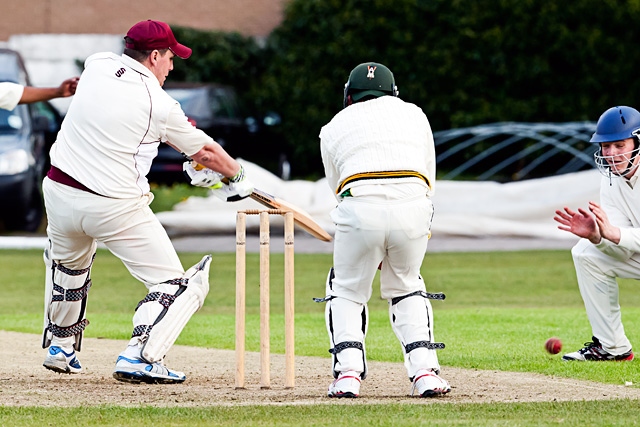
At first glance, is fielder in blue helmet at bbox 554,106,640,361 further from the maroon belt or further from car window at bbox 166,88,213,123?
car window at bbox 166,88,213,123

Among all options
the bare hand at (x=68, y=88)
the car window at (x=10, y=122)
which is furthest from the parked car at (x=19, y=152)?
the bare hand at (x=68, y=88)

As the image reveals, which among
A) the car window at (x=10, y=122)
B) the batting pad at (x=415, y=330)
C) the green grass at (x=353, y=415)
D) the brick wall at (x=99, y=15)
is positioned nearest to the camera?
the green grass at (x=353, y=415)

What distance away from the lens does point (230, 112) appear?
66.8ft

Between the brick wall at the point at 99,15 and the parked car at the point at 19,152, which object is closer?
the parked car at the point at 19,152

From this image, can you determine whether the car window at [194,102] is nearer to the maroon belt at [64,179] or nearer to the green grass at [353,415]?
the maroon belt at [64,179]

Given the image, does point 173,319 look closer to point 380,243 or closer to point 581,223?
point 380,243

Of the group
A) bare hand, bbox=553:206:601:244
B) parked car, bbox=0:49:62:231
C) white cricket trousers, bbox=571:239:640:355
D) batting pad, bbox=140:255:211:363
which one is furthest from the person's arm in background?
parked car, bbox=0:49:62:231

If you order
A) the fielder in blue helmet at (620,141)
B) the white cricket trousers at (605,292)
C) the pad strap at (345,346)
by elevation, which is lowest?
the pad strap at (345,346)

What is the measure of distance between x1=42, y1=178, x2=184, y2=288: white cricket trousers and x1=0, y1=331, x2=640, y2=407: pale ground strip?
0.63 m

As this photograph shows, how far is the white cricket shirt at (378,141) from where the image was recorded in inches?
227

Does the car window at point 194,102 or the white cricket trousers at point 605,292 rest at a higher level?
the car window at point 194,102

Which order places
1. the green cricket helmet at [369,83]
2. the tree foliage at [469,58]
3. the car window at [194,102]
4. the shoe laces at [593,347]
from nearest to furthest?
1. the green cricket helmet at [369,83]
2. the shoe laces at [593,347]
3. the car window at [194,102]
4. the tree foliage at [469,58]

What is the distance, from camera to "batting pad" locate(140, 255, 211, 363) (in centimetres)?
619

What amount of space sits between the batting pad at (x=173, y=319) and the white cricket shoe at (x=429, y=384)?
4.24 ft
